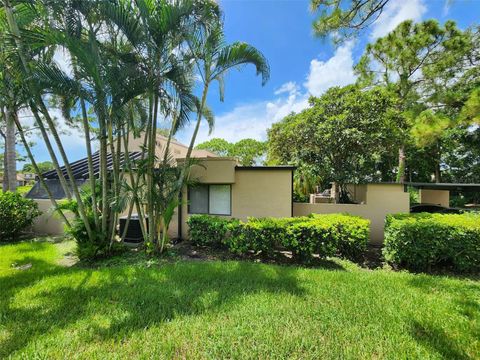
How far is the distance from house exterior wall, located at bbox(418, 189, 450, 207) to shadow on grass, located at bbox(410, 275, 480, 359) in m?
13.7

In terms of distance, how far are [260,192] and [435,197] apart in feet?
48.3

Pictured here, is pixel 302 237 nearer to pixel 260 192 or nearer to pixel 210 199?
pixel 260 192

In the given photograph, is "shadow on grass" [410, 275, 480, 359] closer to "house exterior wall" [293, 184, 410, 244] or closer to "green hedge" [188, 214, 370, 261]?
"green hedge" [188, 214, 370, 261]

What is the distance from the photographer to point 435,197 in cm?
1538

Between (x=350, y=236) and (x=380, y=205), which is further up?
(x=380, y=205)

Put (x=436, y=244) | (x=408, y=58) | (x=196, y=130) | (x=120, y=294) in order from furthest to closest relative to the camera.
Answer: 1. (x=408, y=58)
2. (x=196, y=130)
3. (x=436, y=244)
4. (x=120, y=294)

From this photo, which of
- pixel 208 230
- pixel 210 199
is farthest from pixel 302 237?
pixel 210 199

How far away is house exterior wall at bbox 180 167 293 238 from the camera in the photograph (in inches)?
307

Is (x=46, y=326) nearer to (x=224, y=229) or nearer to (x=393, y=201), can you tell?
(x=224, y=229)

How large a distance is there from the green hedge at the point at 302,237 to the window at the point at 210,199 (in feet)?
5.49

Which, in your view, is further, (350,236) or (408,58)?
(408,58)

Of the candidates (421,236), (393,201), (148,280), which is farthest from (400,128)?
(148,280)

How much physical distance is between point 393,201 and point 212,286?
754 centimetres

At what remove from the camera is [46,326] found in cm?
291
